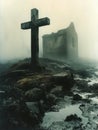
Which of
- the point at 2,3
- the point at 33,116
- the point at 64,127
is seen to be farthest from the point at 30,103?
the point at 2,3

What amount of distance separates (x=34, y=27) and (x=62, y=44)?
283 mm

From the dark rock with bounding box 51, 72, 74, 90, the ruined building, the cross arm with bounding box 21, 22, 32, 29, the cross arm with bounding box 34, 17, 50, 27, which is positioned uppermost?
the cross arm with bounding box 34, 17, 50, 27

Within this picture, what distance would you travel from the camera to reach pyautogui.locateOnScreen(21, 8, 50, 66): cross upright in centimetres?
202

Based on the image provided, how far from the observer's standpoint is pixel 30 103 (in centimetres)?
164

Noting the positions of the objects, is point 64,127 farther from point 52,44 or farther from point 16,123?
point 52,44

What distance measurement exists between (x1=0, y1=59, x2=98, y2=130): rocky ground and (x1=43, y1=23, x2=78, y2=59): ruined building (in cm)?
5

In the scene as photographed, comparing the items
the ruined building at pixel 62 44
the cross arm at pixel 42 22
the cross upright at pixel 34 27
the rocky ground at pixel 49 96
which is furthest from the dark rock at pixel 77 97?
the cross arm at pixel 42 22

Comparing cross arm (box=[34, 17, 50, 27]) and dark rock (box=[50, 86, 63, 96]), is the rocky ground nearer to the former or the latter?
dark rock (box=[50, 86, 63, 96])

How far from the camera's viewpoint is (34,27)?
7.00 ft

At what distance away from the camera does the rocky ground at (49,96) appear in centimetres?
155

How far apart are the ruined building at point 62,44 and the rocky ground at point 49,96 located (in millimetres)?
55

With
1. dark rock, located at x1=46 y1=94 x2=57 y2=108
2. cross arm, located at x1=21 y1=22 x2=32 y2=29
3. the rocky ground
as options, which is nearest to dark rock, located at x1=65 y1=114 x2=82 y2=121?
the rocky ground

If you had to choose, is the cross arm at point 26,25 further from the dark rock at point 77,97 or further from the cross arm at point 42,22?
the dark rock at point 77,97

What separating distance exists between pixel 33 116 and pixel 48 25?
2.40 ft
